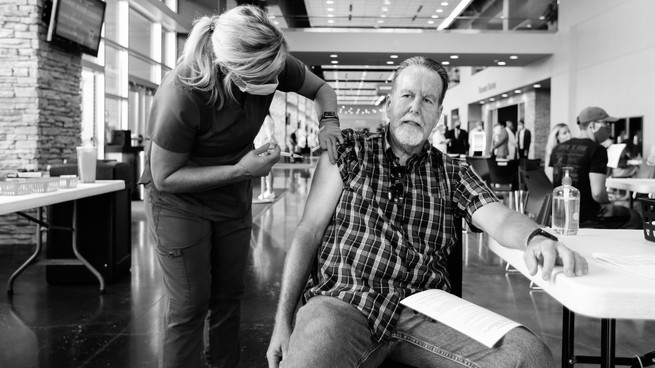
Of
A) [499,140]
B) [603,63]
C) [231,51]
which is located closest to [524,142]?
[499,140]

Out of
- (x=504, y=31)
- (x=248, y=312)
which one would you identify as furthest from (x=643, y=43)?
(x=248, y=312)

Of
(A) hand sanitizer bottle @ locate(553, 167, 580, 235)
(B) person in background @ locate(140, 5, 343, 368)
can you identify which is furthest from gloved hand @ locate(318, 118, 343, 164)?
(A) hand sanitizer bottle @ locate(553, 167, 580, 235)

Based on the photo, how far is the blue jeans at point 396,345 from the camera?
1269mm

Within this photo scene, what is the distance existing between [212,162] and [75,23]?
516cm

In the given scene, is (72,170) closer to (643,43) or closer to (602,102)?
(643,43)

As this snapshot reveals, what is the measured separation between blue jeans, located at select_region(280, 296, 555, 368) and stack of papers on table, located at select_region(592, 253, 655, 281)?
0.23 meters

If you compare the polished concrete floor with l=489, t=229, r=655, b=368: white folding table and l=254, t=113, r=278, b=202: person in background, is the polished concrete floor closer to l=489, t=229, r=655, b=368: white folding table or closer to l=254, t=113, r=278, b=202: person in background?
l=489, t=229, r=655, b=368: white folding table

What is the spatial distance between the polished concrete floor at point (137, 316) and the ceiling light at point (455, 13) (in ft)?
36.0

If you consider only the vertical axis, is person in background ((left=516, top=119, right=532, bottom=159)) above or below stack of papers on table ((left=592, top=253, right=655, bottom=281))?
above

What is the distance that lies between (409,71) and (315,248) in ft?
1.98

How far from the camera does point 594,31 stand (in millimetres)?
13109

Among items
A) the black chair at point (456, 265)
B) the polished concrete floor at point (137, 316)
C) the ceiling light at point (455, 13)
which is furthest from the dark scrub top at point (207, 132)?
the ceiling light at point (455, 13)

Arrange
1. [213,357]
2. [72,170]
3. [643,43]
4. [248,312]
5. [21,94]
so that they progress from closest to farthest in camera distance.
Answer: [213,357] < [248,312] < [72,170] < [21,94] < [643,43]

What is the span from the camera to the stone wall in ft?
18.8
